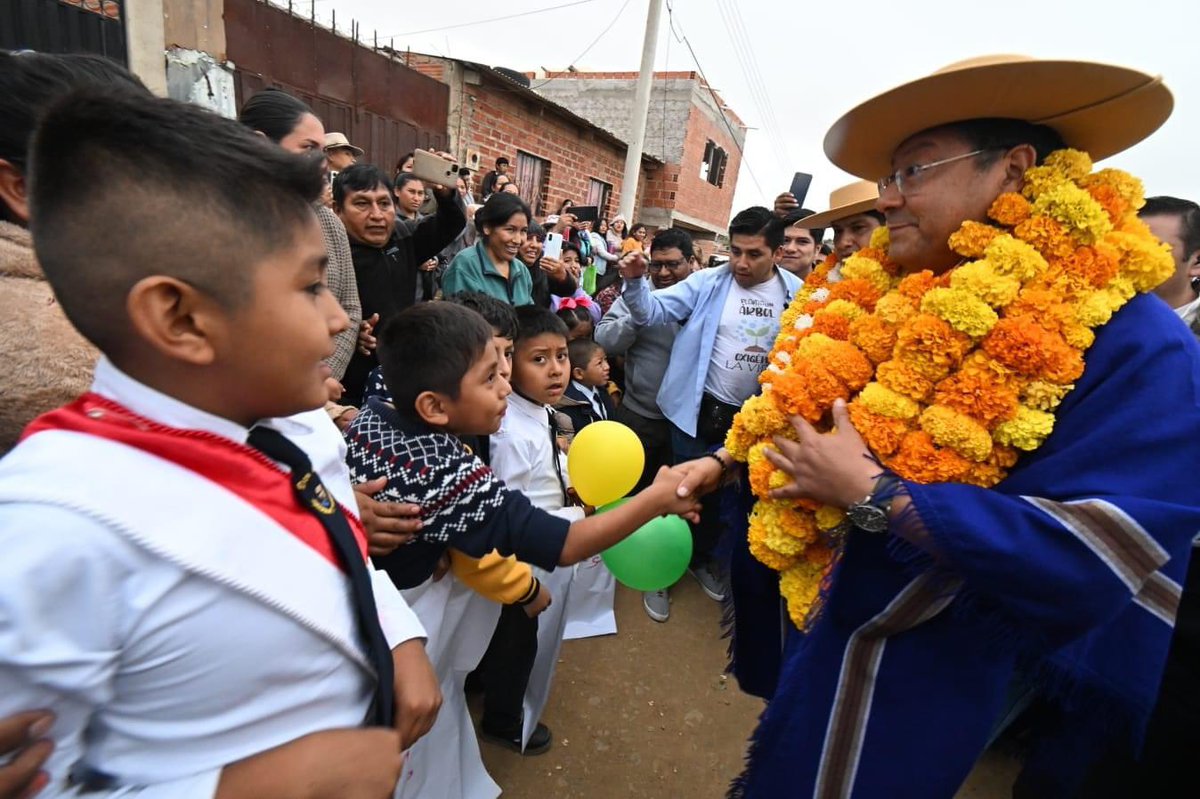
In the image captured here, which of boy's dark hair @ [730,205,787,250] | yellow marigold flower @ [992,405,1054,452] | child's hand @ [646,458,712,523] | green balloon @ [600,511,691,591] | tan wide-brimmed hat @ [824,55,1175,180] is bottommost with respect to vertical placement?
green balloon @ [600,511,691,591]

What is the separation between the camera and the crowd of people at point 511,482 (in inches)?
27.2

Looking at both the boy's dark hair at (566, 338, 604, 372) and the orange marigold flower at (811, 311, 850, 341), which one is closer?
the orange marigold flower at (811, 311, 850, 341)

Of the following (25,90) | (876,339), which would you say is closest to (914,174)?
(876,339)

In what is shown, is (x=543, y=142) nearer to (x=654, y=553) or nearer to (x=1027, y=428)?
(x=654, y=553)

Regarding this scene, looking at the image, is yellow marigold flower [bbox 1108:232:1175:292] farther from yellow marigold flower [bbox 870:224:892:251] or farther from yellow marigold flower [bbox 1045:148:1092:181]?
yellow marigold flower [bbox 870:224:892:251]

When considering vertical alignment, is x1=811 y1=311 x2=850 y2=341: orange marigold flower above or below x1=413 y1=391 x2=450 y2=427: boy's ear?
above

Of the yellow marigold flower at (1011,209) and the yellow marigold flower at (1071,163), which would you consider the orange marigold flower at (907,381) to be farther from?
the yellow marigold flower at (1071,163)

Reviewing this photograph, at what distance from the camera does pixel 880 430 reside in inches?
55.9

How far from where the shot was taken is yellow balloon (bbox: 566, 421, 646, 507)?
218cm

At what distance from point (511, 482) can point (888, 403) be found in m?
1.34

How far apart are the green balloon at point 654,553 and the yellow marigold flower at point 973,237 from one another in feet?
4.21

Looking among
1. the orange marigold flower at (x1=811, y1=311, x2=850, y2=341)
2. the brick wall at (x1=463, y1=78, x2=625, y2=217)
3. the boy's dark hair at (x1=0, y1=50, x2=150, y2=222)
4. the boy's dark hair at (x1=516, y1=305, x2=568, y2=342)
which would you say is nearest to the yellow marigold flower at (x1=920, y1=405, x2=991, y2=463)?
the orange marigold flower at (x1=811, y1=311, x2=850, y2=341)

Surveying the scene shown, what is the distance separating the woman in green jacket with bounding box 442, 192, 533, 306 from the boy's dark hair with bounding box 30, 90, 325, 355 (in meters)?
2.81

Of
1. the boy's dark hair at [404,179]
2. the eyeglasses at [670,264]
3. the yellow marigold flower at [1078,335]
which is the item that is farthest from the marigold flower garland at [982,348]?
the boy's dark hair at [404,179]
